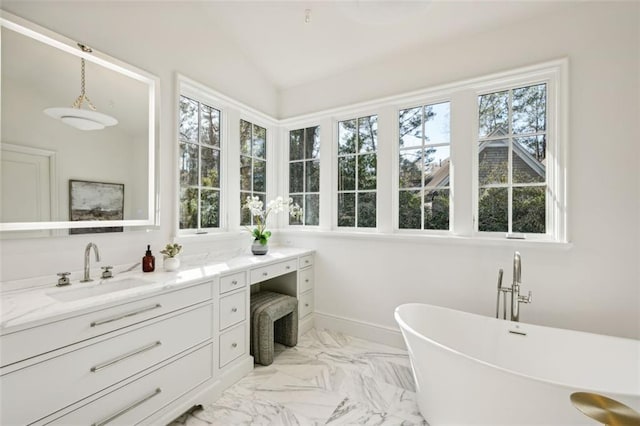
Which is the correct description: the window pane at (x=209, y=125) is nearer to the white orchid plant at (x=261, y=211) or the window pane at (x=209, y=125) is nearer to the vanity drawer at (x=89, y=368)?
the white orchid plant at (x=261, y=211)

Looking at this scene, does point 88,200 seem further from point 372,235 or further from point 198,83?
point 372,235

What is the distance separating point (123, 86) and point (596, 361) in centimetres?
350

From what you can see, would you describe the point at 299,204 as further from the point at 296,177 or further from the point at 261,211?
the point at 261,211

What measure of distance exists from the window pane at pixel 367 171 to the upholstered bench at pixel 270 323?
1.36 metres

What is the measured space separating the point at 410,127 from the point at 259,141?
1.68 meters

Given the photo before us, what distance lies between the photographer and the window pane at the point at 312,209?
10.8ft

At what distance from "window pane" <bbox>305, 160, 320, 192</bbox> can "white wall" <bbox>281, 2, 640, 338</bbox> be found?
122 centimetres

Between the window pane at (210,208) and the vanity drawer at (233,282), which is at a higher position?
the window pane at (210,208)

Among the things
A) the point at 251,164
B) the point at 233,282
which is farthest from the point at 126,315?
the point at 251,164

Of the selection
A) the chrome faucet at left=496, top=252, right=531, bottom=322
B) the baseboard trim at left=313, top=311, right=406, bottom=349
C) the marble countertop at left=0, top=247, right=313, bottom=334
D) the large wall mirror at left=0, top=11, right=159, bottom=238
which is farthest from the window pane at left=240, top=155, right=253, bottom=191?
the chrome faucet at left=496, top=252, right=531, bottom=322

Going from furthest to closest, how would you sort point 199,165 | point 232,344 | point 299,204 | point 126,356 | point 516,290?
point 299,204 < point 199,165 < point 232,344 < point 516,290 < point 126,356

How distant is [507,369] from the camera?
5.56ft

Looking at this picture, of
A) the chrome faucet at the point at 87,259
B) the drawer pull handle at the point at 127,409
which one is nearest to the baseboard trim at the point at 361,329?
the drawer pull handle at the point at 127,409

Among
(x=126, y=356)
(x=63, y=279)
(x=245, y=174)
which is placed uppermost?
(x=245, y=174)
